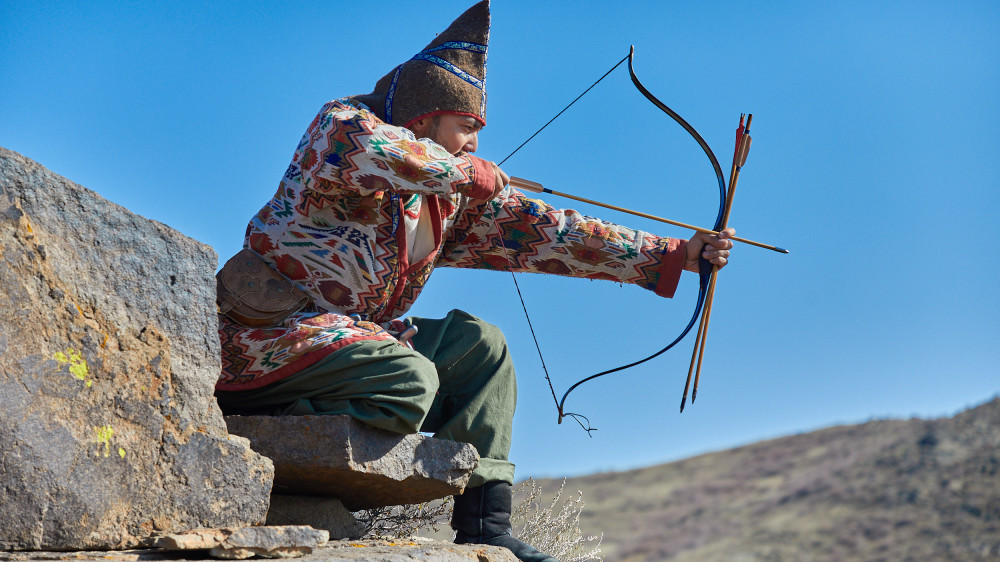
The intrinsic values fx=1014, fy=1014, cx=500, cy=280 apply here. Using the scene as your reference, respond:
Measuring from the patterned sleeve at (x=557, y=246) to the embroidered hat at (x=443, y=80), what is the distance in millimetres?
424

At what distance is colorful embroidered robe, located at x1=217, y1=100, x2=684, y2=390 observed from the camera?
3070 mm

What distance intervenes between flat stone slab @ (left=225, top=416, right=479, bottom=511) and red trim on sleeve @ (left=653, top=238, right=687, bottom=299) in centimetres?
116

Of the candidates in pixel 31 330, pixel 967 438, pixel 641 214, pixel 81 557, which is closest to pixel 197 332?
pixel 31 330

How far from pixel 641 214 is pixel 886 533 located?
1058 inches

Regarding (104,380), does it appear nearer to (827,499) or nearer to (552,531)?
(552,531)

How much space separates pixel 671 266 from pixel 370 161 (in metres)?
1.40

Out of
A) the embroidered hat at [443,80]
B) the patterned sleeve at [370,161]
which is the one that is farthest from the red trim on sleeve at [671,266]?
the patterned sleeve at [370,161]

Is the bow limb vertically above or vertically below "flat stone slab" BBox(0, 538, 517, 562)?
above

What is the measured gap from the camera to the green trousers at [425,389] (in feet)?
9.82

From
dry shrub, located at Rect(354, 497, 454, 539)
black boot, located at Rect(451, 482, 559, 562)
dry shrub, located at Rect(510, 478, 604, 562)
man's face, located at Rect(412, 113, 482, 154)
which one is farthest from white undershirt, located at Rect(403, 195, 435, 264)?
dry shrub, located at Rect(510, 478, 604, 562)

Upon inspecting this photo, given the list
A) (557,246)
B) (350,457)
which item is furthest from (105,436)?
(557,246)

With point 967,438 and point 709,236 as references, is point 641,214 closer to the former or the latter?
point 709,236

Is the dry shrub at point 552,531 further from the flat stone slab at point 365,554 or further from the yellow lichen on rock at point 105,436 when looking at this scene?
the yellow lichen on rock at point 105,436

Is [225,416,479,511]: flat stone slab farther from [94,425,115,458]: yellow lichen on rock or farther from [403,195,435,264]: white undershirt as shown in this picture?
[403,195,435,264]: white undershirt
